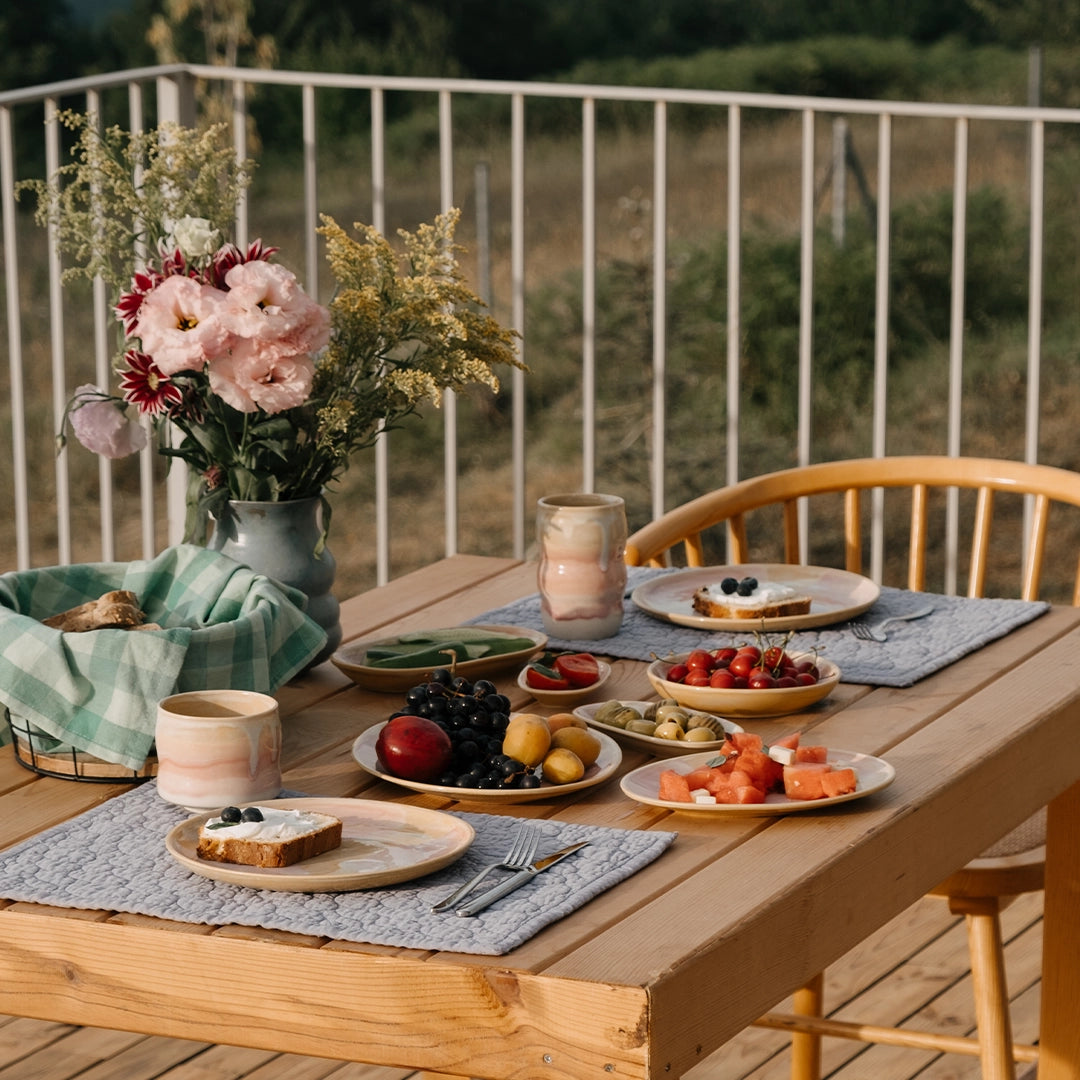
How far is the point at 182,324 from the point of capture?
4.86 feet

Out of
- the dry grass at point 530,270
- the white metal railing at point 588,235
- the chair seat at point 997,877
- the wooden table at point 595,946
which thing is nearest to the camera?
the wooden table at point 595,946

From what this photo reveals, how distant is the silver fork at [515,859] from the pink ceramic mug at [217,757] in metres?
0.19

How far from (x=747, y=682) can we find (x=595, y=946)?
1.59 feet

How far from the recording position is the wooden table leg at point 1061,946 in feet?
5.75

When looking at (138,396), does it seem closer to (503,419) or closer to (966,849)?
(966,849)

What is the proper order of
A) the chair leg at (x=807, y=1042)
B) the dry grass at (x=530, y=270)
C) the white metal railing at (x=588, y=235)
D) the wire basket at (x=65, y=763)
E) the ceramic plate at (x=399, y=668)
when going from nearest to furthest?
1. the wire basket at (x=65, y=763)
2. the ceramic plate at (x=399, y=668)
3. the chair leg at (x=807, y=1042)
4. the white metal railing at (x=588, y=235)
5. the dry grass at (x=530, y=270)

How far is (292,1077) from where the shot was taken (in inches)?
87.5

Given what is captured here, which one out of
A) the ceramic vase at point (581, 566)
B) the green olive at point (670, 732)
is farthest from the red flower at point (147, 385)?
the green olive at point (670, 732)

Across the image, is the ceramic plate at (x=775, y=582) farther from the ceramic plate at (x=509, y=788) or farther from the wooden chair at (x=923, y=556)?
the ceramic plate at (x=509, y=788)

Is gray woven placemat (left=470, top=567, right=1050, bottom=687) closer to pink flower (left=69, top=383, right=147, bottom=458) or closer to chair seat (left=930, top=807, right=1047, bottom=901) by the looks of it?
chair seat (left=930, top=807, right=1047, bottom=901)

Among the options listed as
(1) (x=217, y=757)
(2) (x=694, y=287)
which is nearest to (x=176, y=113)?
(1) (x=217, y=757)

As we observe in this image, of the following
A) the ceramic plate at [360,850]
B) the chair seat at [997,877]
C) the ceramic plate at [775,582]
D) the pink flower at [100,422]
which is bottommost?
the chair seat at [997,877]

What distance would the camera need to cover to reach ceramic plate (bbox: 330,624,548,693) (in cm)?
160

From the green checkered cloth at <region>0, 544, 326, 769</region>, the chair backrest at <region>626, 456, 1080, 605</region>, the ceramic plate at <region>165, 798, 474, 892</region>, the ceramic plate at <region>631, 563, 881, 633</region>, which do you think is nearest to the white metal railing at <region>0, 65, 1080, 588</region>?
the chair backrest at <region>626, 456, 1080, 605</region>
